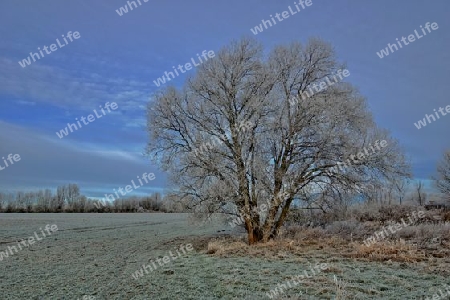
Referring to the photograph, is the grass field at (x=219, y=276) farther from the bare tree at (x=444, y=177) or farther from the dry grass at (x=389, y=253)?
the bare tree at (x=444, y=177)

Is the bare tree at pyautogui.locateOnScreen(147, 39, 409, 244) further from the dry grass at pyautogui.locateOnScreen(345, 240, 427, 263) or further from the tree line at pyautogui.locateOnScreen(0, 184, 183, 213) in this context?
the tree line at pyautogui.locateOnScreen(0, 184, 183, 213)

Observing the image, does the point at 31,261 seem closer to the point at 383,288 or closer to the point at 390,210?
the point at 383,288

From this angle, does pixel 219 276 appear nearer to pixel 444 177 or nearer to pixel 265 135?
pixel 265 135

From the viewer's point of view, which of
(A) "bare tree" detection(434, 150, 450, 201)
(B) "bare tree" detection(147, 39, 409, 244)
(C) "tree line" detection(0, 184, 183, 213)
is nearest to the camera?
(B) "bare tree" detection(147, 39, 409, 244)

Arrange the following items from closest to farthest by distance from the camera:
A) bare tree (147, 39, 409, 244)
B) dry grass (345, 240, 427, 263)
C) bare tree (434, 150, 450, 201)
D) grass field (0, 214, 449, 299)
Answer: grass field (0, 214, 449, 299) < dry grass (345, 240, 427, 263) < bare tree (147, 39, 409, 244) < bare tree (434, 150, 450, 201)

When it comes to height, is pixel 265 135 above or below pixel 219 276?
above

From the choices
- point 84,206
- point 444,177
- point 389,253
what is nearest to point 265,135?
point 389,253

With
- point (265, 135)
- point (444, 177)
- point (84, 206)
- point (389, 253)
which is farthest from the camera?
point (84, 206)

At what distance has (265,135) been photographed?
2084 cm

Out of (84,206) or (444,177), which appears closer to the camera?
(444,177)

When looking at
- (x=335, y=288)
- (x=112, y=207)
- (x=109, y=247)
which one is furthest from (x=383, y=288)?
(x=112, y=207)

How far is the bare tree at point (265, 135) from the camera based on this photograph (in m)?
20.5

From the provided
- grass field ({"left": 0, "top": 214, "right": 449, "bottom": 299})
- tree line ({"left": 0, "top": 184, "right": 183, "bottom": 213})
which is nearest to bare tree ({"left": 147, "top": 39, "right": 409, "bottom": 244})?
grass field ({"left": 0, "top": 214, "right": 449, "bottom": 299})

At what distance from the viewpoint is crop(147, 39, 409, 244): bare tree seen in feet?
67.4
